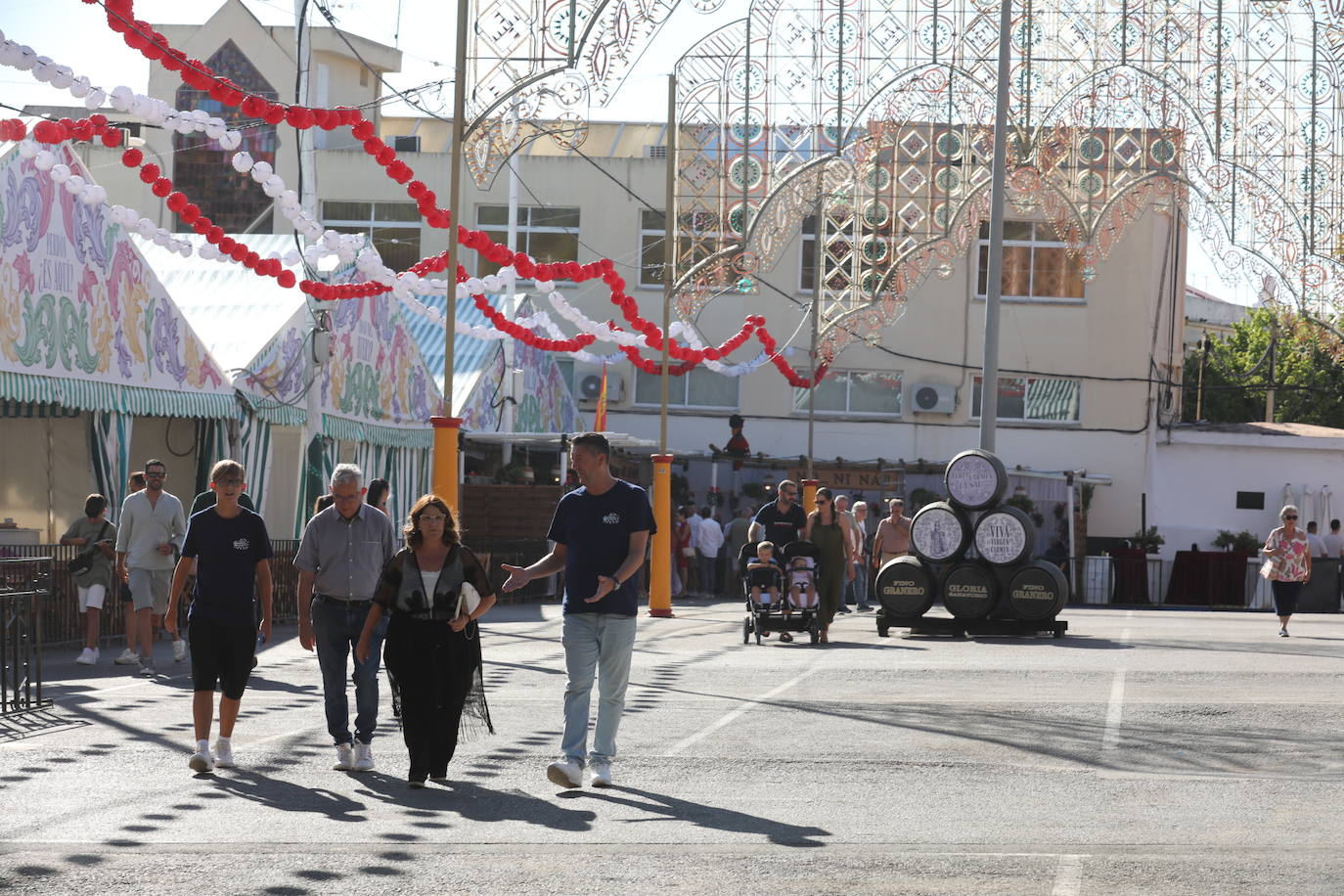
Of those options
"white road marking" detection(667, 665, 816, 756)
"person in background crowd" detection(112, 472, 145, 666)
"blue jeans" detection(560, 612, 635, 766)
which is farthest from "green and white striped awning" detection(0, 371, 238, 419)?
"blue jeans" detection(560, 612, 635, 766)

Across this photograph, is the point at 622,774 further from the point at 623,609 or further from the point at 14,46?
the point at 14,46

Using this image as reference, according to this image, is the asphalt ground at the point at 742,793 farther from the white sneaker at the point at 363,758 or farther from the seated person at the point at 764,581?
the seated person at the point at 764,581

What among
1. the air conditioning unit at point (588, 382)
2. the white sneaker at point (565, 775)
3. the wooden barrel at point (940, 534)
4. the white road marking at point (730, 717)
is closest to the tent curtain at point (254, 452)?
the wooden barrel at point (940, 534)

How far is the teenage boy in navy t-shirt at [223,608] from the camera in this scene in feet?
34.8

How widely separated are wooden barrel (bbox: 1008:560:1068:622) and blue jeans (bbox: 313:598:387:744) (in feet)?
39.4

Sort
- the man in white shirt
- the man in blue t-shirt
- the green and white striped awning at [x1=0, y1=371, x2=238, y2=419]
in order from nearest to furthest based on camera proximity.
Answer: the man in blue t-shirt, the green and white striped awning at [x1=0, y1=371, x2=238, y2=419], the man in white shirt

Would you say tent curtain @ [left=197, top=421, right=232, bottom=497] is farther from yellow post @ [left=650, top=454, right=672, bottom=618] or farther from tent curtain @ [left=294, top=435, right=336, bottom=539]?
yellow post @ [left=650, top=454, right=672, bottom=618]

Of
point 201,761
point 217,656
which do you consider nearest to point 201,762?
point 201,761

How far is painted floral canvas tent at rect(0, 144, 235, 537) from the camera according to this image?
60.4 ft

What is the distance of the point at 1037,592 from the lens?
2172 cm

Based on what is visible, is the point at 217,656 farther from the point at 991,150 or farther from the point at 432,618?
the point at 991,150

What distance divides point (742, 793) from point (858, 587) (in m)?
19.8

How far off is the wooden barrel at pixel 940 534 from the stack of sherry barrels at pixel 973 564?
11 millimetres

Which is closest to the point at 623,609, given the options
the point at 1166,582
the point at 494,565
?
the point at 494,565
